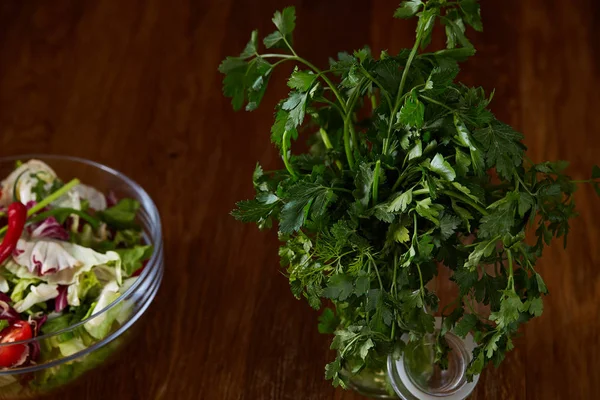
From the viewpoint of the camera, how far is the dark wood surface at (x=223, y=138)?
3.91 ft

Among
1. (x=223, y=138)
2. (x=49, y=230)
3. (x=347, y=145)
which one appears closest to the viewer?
(x=347, y=145)

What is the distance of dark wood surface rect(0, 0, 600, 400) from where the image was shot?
3.91 feet

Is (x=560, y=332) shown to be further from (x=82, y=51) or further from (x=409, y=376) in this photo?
(x=82, y=51)

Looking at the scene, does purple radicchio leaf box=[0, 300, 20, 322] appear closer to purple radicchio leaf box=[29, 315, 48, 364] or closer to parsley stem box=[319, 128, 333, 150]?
purple radicchio leaf box=[29, 315, 48, 364]

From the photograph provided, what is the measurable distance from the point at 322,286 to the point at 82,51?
2.88 feet

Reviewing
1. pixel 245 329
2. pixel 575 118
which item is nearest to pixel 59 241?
pixel 245 329

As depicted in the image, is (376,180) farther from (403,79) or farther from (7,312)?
(7,312)

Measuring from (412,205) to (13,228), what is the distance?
56 cm

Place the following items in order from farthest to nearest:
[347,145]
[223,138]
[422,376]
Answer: [223,138] < [422,376] < [347,145]

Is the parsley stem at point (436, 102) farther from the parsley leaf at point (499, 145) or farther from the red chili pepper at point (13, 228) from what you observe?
the red chili pepper at point (13, 228)

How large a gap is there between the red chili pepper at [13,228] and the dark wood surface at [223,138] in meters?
0.20

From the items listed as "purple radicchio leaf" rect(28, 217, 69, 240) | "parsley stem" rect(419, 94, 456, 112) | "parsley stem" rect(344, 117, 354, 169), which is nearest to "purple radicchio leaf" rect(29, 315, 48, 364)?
"purple radicchio leaf" rect(28, 217, 69, 240)

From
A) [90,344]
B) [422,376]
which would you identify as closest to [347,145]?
[422,376]

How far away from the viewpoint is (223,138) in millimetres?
1485
